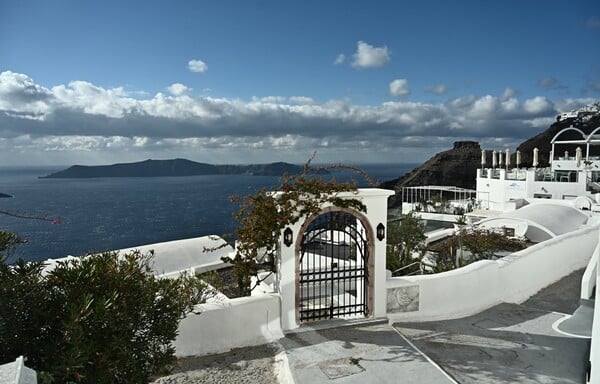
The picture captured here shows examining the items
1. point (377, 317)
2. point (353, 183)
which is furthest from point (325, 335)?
point (353, 183)

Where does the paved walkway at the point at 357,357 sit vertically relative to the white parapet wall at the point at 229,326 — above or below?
below

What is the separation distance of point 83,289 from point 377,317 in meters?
5.55

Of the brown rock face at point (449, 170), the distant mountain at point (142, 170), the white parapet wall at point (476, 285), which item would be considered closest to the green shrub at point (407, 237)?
the white parapet wall at point (476, 285)

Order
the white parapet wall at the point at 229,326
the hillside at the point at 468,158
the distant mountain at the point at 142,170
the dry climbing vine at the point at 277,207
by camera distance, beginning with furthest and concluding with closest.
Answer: the distant mountain at the point at 142,170 < the hillside at the point at 468,158 < the dry climbing vine at the point at 277,207 < the white parapet wall at the point at 229,326

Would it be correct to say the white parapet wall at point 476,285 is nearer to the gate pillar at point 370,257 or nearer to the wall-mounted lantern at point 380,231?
the gate pillar at point 370,257

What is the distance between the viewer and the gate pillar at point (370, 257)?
7.23 meters

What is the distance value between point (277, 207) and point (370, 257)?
2021 mm

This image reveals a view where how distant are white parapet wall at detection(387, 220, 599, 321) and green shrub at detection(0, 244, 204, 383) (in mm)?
5189

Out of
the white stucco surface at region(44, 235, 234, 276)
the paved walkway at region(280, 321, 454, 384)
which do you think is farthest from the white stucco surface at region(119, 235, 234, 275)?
the paved walkway at region(280, 321, 454, 384)

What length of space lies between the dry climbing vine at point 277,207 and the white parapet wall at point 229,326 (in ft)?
2.40

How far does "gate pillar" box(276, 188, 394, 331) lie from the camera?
23.7 feet

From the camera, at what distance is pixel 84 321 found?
131 inches

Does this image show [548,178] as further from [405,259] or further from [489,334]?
[489,334]

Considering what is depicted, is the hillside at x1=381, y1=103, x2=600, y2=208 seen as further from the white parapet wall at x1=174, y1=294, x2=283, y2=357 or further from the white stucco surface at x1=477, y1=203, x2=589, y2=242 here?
the white parapet wall at x1=174, y1=294, x2=283, y2=357
